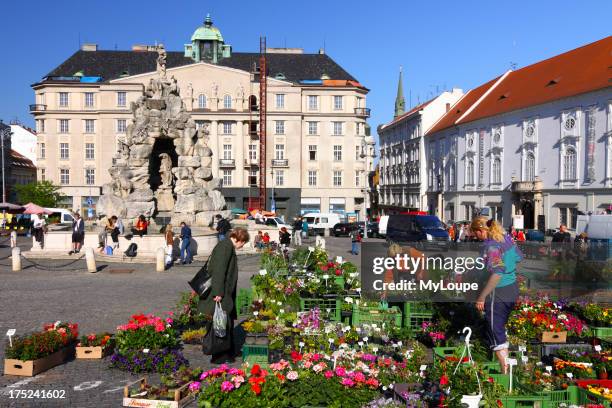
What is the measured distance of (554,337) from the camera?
9203mm

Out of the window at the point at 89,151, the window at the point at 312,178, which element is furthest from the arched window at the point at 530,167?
the window at the point at 89,151

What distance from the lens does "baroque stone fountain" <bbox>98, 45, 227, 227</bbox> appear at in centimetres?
2505

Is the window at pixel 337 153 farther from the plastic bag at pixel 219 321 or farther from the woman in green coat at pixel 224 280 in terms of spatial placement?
the plastic bag at pixel 219 321

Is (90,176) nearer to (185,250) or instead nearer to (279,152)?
(279,152)

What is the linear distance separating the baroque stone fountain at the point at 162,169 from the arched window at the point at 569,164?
2890 centimetres

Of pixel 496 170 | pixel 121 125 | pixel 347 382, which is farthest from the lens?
pixel 121 125

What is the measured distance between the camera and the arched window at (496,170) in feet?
173

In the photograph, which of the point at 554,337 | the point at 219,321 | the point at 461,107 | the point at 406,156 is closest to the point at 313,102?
the point at 406,156

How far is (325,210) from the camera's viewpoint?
71312 mm

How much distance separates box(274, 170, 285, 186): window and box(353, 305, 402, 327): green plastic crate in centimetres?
6139

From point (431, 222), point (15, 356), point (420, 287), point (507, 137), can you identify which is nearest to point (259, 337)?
point (420, 287)

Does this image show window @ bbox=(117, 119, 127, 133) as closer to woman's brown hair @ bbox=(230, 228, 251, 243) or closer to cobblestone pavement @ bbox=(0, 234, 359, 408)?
cobblestone pavement @ bbox=(0, 234, 359, 408)

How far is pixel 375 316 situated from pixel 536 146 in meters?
43.0

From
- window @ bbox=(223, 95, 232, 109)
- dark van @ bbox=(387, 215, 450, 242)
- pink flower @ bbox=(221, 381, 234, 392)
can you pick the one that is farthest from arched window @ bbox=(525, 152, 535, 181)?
pink flower @ bbox=(221, 381, 234, 392)
